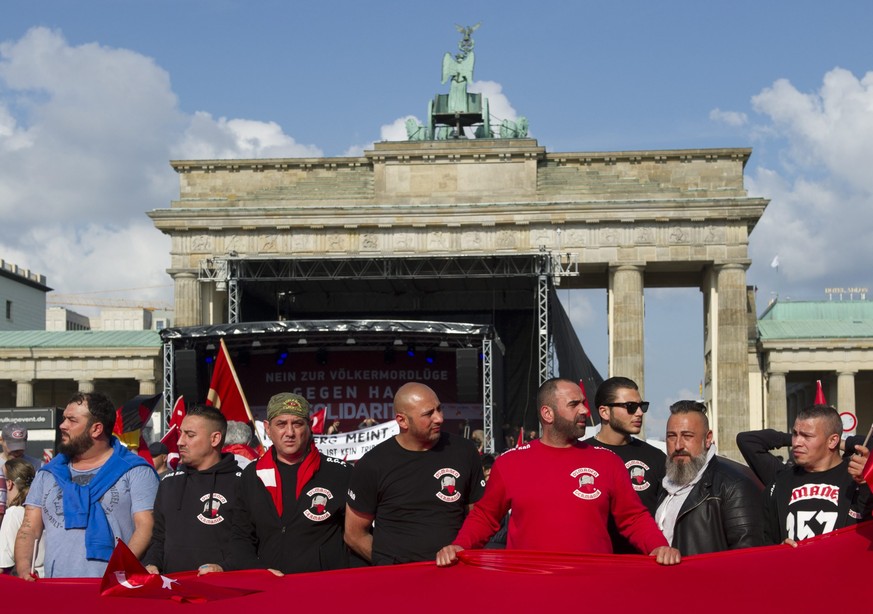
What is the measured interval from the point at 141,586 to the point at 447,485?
1.85 metres

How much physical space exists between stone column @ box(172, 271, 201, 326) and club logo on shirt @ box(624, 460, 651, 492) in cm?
4182

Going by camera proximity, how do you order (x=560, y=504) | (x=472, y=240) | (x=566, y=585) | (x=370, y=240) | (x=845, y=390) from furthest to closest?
(x=845, y=390), (x=370, y=240), (x=472, y=240), (x=560, y=504), (x=566, y=585)

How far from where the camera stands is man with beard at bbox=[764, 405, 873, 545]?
247 inches

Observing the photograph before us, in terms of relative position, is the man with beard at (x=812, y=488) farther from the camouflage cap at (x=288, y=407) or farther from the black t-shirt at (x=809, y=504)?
the camouflage cap at (x=288, y=407)

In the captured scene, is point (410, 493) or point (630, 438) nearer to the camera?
point (410, 493)

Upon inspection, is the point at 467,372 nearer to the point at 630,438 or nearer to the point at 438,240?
the point at 630,438

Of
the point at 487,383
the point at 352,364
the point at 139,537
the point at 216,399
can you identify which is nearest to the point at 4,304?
the point at 352,364

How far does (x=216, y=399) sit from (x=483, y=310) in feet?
94.0

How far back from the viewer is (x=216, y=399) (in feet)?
54.9

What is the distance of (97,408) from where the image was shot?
6.73 metres

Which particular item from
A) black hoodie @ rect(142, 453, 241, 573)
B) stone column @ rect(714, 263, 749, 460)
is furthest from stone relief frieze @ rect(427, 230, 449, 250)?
black hoodie @ rect(142, 453, 241, 573)

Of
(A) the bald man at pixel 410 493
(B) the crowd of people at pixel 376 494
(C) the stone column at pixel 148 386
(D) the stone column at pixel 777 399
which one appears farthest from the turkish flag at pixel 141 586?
(C) the stone column at pixel 148 386

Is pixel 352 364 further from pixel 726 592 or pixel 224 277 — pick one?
pixel 726 592

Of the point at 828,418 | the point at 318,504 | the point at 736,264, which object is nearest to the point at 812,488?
the point at 828,418
